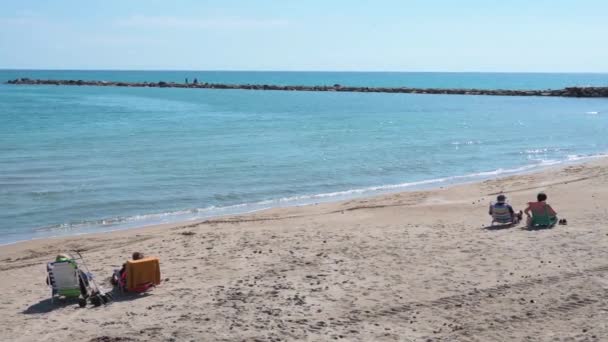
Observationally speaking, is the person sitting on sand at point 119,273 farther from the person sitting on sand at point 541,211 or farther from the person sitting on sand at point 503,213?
the person sitting on sand at point 541,211

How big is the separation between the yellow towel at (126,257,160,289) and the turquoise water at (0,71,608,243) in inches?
284

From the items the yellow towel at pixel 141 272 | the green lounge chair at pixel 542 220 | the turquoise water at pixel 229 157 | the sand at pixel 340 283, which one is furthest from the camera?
the turquoise water at pixel 229 157

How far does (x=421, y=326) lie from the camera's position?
875 cm

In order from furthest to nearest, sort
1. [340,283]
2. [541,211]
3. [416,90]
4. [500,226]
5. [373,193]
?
[416,90] < [373,193] < [500,226] < [541,211] < [340,283]

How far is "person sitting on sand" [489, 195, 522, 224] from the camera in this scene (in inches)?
578

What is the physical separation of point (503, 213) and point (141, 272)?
7.91m

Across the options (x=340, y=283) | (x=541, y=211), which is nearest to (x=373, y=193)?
(x=541, y=211)

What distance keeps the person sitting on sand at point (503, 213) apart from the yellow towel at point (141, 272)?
24.8ft

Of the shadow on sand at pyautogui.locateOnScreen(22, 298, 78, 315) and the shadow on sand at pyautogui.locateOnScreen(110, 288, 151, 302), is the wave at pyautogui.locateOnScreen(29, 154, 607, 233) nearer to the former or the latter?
the shadow on sand at pyautogui.locateOnScreen(22, 298, 78, 315)

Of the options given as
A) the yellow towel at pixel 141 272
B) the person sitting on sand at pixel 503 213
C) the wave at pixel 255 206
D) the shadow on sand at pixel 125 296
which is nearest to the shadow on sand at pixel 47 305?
the shadow on sand at pixel 125 296

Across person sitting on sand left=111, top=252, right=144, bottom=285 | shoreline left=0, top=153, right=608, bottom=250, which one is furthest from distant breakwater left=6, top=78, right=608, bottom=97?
person sitting on sand left=111, top=252, right=144, bottom=285

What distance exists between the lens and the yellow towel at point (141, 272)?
34.1 ft

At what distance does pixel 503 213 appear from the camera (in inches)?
578

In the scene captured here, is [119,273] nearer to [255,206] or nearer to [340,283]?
[340,283]
